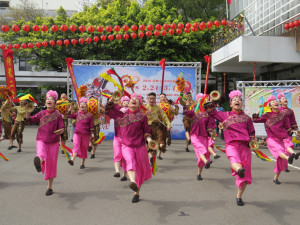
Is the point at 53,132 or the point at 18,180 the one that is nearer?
the point at 53,132

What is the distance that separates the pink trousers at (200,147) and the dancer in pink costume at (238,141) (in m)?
1.34

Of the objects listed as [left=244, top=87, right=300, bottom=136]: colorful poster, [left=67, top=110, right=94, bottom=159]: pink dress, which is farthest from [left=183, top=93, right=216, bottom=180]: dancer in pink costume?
[left=244, top=87, right=300, bottom=136]: colorful poster

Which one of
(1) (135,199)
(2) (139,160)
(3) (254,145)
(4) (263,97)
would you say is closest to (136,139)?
(2) (139,160)

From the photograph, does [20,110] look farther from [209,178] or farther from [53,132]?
[209,178]

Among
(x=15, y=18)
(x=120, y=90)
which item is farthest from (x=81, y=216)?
A: (x=15, y=18)

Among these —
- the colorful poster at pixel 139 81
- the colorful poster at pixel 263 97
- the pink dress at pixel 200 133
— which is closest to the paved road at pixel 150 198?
the pink dress at pixel 200 133

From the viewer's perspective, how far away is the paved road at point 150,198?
13.4ft

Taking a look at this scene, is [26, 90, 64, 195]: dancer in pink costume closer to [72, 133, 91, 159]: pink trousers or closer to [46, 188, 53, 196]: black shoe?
[46, 188, 53, 196]: black shoe

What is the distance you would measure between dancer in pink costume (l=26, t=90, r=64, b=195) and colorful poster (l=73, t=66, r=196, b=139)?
7078 mm

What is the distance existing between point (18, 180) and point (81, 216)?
2.72m

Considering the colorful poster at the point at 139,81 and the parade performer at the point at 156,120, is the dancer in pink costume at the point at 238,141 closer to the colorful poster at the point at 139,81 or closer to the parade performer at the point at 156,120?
the parade performer at the point at 156,120

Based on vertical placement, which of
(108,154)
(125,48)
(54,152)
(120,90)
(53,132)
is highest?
(125,48)

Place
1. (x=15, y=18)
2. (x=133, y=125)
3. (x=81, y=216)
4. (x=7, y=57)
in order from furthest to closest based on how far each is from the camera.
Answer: (x=15, y=18) → (x=7, y=57) → (x=133, y=125) → (x=81, y=216)

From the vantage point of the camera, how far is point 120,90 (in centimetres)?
548
